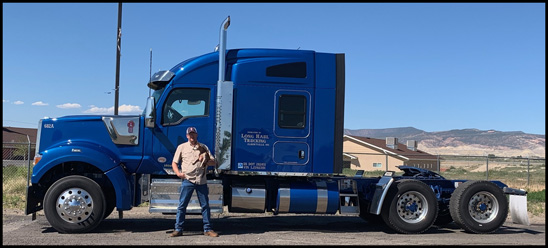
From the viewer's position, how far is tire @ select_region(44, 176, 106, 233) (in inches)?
342

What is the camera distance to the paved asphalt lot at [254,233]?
8.26m

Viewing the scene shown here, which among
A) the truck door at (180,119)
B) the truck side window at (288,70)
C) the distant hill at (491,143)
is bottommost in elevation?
the distant hill at (491,143)

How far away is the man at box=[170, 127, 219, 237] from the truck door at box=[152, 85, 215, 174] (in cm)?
61

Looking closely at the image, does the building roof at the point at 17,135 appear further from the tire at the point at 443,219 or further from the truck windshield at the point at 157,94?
the tire at the point at 443,219

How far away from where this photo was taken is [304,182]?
962cm

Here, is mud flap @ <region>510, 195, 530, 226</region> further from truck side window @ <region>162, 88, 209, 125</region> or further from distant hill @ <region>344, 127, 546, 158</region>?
distant hill @ <region>344, 127, 546, 158</region>

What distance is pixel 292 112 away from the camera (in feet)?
30.8

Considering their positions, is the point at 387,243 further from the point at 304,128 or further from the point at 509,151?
the point at 509,151

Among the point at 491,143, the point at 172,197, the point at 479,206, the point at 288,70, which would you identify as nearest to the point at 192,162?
the point at 172,197

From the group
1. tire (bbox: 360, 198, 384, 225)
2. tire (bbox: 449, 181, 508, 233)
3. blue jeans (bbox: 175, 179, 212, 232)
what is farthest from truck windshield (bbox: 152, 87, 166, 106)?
tire (bbox: 449, 181, 508, 233)

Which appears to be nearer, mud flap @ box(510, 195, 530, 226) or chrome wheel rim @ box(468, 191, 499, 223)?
mud flap @ box(510, 195, 530, 226)

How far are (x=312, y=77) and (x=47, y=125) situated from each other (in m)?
4.73

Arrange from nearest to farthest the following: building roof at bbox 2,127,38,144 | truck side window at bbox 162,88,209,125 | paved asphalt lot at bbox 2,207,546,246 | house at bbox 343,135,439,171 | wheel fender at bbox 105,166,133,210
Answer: paved asphalt lot at bbox 2,207,546,246 → wheel fender at bbox 105,166,133,210 → truck side window at bbox 162,88,209,125 → building roof at bbox 2,127,38,144 → house at bbox 343,135,439,171

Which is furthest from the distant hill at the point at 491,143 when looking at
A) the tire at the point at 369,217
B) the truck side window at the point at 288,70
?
the truck side window at the point at 288,70
